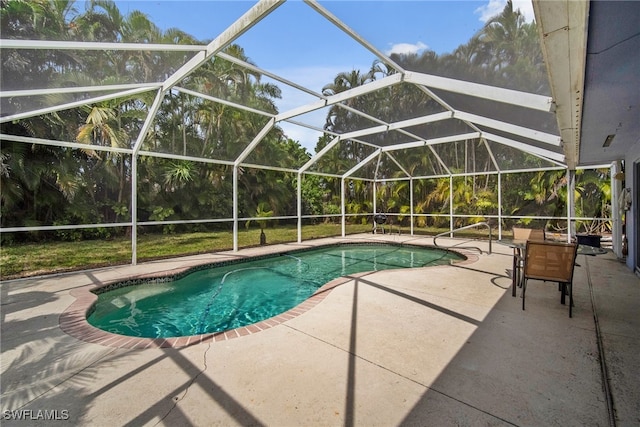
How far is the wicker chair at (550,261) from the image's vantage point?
3.62 m

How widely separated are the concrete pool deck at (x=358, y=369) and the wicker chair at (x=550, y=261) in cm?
47

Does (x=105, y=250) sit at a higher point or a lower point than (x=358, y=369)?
lower

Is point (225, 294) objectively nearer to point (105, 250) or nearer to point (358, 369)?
point (358, 369)

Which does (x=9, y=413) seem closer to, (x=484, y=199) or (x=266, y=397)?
(x=266, y=397)

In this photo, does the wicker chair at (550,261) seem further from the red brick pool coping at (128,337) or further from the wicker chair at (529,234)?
the red brick pool coping at (128,337)

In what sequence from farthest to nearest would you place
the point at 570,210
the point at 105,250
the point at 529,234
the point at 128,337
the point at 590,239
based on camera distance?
the point at 105,250 → the point at 570,210 → the point at 590,239 → the point at 529,234 → the point at 128,337

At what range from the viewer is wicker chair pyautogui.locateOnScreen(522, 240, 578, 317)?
11.9 ft

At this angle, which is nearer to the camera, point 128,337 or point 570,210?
point 128,337

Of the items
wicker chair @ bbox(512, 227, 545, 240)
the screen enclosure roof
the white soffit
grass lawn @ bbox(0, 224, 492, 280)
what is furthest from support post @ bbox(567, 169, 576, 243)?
the white soffit

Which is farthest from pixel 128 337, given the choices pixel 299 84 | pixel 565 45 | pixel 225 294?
pixel 299 84

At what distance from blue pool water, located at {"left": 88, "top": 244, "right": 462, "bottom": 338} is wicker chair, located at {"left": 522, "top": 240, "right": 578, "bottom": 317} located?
396 cm

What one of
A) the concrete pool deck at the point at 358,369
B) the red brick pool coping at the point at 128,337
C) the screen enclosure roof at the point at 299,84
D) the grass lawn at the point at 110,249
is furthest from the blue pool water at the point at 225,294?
the screen enclosure roof at the point at 299,84

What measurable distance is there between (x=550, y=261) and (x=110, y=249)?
1344 cm

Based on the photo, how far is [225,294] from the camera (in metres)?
6.12
